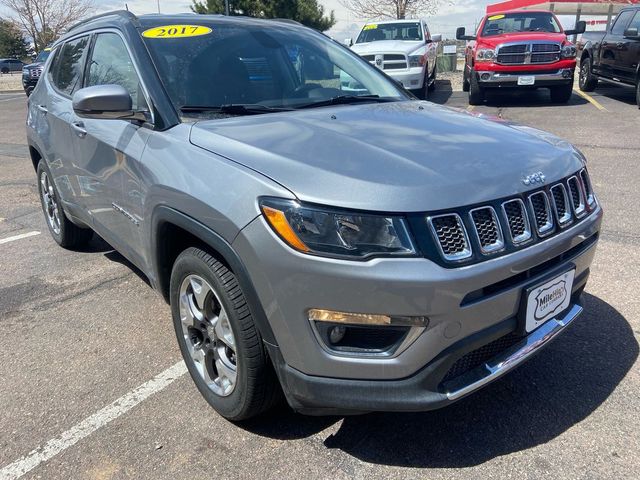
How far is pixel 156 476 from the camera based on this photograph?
234 cm

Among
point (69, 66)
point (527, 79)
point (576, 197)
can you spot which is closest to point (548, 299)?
point (576, 197)

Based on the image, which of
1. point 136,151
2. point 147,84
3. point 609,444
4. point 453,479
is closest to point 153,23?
point 147,84

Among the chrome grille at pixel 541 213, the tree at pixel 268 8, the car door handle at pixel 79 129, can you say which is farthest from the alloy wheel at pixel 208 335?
the tree at pixel 268 8

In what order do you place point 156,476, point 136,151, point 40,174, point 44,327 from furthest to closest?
point 40,174 → point 44,327 → point 136,151 → point 156,476

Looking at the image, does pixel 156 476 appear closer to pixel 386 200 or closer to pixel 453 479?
pixel 453 479

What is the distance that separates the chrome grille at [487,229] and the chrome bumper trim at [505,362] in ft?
1.52

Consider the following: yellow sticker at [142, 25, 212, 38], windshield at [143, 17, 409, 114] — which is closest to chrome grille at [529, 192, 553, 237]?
windshield at [143, 17, 409, 114]

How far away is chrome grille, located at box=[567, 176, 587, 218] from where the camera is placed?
2.53 metres

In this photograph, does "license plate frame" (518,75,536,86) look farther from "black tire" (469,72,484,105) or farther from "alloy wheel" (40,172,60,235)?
"alloy wheel" (40,172,60,235)

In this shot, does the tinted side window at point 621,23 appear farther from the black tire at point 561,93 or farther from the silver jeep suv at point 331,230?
the silver jeep suv at point 331,230

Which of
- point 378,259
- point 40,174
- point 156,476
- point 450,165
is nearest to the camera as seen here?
point 378,259

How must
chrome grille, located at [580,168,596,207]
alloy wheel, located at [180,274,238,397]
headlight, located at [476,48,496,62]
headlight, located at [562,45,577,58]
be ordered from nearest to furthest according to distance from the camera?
1. alloy wheel, located at [180,274,238,397]
2. chrome grille, located at [580,168,596,207]
3. headlight, located at [562,45,577,58]
4. headlight, located at [476,48,496,62]

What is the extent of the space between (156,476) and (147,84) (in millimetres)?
1859

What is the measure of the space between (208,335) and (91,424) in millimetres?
Answer: 697
